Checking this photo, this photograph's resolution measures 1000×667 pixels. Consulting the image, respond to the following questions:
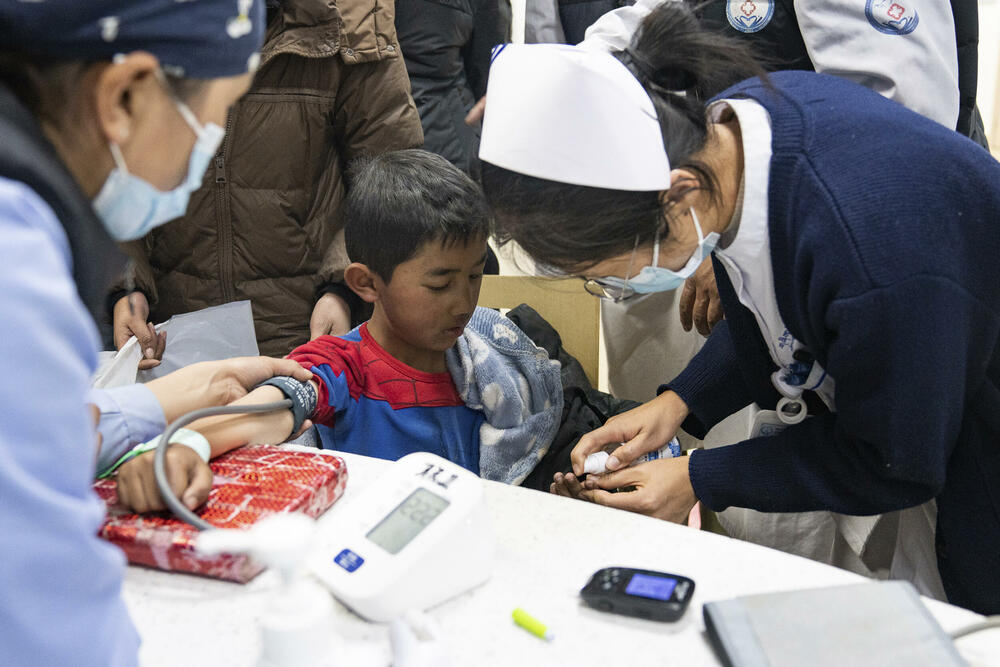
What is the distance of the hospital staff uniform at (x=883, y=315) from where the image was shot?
85 centimetres

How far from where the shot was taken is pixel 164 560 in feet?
2.72

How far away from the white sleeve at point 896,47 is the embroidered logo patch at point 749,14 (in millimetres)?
87

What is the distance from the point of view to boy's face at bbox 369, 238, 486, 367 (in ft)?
4.82

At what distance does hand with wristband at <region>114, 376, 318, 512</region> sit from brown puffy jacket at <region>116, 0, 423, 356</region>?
2.18 feet

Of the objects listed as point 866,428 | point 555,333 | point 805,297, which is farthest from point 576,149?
point 555,333

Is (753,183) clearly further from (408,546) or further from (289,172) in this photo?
(289,172)

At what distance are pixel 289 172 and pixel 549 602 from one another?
1294 mm

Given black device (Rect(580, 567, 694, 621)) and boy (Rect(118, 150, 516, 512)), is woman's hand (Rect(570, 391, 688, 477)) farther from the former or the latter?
black device (Rect(580, 567, 694, 621))

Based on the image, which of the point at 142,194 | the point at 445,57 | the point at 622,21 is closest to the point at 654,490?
the point at 142,194

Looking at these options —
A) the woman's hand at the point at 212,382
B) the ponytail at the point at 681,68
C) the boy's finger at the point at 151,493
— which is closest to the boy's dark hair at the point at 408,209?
the woman's hand at the point at 212,382

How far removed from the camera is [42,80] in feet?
1.64

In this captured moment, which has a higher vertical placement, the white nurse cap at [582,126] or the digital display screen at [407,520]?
the white nurse cap at [582,126]

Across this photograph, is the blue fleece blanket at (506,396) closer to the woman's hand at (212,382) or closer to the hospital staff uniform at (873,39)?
the woman's hand at (212,382)

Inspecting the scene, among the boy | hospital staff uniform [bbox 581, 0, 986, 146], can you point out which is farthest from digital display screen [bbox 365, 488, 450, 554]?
hospital staff uniform [bbox 581, 0, 986, 146]
